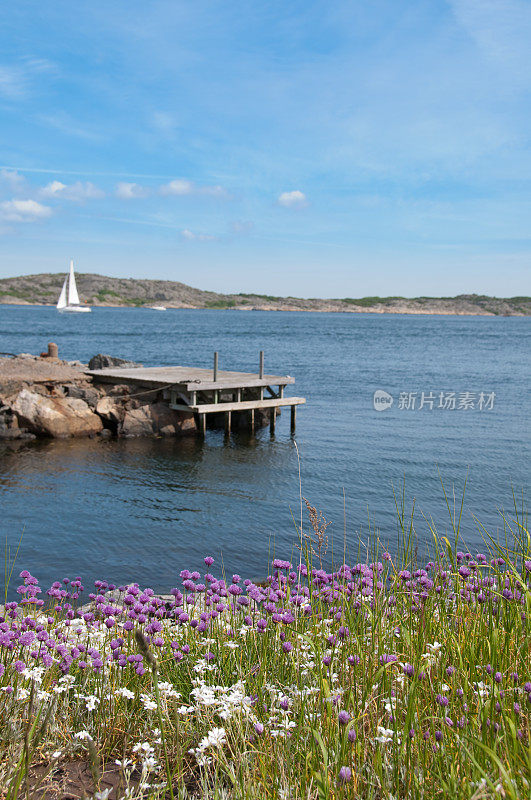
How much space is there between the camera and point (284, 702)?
2.83 metres

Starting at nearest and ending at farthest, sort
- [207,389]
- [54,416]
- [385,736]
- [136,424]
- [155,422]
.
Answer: [385,736] < [54,416] < [207,389] < [136,424] < [155,422]

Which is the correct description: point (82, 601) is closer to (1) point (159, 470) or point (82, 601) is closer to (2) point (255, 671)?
(2) point (255, 671)

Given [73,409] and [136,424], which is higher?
[73,409]

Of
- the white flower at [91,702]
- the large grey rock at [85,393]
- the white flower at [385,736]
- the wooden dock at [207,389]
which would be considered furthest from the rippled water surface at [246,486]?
the white flower at [385,736]

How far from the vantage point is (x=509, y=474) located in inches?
623

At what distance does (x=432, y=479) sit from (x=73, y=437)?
33.0ft

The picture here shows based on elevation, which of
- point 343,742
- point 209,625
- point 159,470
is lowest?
point 159,470

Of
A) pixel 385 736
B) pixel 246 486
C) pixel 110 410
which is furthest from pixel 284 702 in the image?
pixel 110 410

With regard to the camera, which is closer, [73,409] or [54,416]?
[54,416]

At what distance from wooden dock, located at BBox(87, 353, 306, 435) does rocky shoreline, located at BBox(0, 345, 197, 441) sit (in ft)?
1.25

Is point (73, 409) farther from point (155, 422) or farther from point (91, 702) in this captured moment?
point (91, 702)

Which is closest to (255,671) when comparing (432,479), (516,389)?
(432,479)

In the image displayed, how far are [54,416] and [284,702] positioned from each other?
56.1ft

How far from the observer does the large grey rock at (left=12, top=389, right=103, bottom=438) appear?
1877cm
